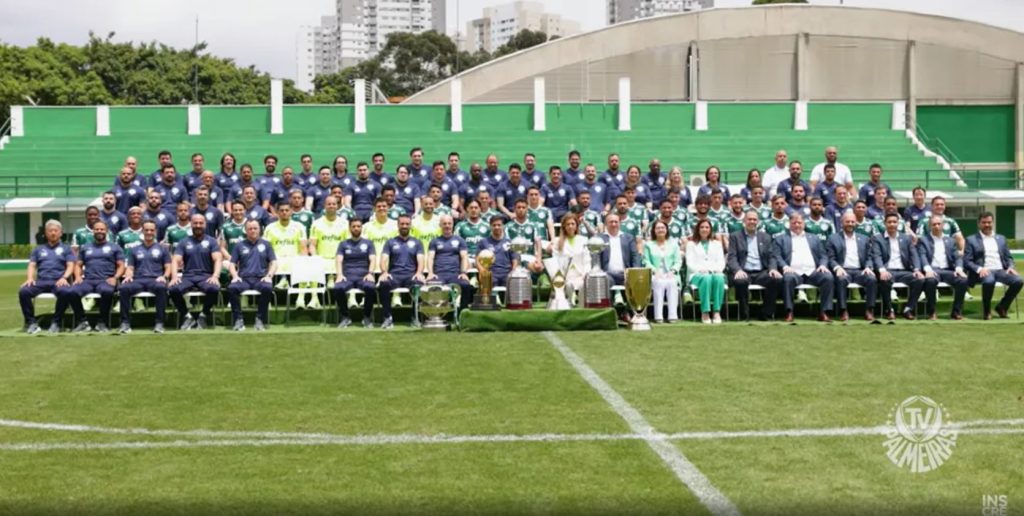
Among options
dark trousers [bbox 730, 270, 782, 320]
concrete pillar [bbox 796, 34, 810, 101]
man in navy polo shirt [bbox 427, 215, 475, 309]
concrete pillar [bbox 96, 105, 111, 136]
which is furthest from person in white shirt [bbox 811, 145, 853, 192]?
concrete pillar [bbox 796, 34, 810, 101]

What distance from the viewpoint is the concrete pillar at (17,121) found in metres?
37.1

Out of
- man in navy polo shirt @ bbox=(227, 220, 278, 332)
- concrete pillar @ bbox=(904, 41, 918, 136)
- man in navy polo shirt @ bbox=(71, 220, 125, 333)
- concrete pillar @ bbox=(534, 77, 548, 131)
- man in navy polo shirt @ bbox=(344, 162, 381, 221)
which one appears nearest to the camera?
man in navy polo shirt @ bbox=(71, 220, 125, 333)

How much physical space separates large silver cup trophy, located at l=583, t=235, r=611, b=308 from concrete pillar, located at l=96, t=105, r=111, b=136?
27840 millimetres

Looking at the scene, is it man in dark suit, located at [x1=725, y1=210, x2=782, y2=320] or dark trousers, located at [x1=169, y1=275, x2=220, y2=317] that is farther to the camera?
man in dark suit, located at [x1=725, y1=210, x2=782, y2=320]

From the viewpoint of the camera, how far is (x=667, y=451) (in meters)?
6.69

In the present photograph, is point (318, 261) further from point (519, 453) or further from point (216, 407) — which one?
point (519, 453)

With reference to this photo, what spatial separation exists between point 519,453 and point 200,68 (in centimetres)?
6702

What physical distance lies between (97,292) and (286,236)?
8.05 ft

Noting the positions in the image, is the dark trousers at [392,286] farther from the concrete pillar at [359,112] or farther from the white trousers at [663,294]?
the concrete pillar at [359,112]

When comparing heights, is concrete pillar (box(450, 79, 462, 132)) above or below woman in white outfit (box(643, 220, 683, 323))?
above

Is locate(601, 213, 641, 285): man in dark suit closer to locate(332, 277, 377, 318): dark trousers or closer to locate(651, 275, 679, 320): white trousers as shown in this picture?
locate(651, 275, 679, 320): white trousers

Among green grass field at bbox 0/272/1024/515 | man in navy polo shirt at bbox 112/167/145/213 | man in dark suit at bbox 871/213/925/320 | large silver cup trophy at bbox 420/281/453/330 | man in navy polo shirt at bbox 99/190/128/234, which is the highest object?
man in navy polo shirt at bbox 112/167/145/213

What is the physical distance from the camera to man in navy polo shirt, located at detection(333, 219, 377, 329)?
46.0ft

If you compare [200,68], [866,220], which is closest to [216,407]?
[866,220]
